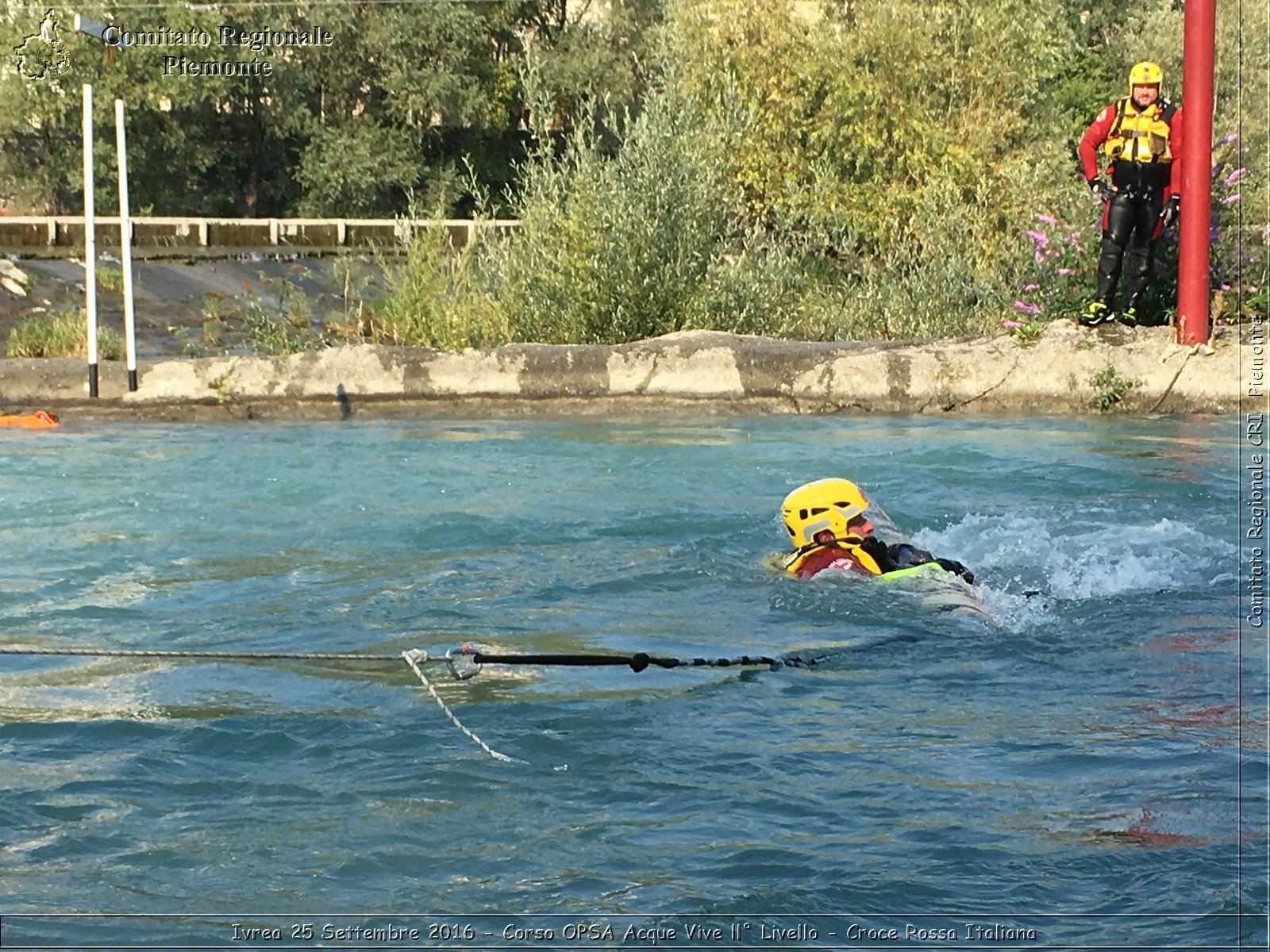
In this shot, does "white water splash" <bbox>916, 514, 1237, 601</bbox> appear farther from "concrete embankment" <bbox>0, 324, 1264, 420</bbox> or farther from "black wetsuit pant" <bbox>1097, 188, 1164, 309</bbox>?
"black wetsuit pant" <bbox>1097, 188, 1164, 309</bbox>

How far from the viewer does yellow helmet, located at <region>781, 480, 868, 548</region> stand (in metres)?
8.26

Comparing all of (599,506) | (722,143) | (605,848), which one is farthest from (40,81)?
(605,848)

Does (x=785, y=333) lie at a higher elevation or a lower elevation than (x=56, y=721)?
higher

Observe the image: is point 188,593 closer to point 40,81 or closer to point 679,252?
point 679,252

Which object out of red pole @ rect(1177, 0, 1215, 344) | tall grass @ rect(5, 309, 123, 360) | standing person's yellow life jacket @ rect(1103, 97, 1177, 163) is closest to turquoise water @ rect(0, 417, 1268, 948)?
red pole @ rect(1177, 0, 1215, 344)

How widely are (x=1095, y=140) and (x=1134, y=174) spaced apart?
0.40 meters

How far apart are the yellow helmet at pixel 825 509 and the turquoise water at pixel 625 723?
1.04 feet

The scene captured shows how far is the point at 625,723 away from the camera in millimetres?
6262

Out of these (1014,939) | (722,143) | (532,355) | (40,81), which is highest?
(40,81)

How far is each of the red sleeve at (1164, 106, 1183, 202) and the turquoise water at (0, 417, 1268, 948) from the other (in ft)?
10.5

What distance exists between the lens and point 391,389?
46.9 feet

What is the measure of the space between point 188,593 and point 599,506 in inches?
114

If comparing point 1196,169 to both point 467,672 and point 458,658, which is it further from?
point 467,672

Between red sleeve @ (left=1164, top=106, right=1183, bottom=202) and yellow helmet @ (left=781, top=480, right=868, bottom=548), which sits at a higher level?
red sleeve @ (left=1164, top=106, right=1183, bottom=202)
